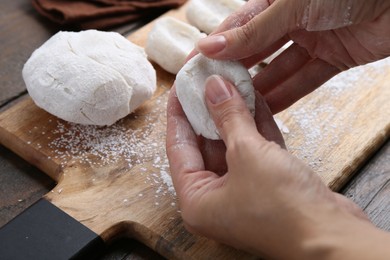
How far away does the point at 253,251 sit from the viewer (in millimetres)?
969

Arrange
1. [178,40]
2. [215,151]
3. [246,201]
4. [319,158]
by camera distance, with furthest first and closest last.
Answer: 1. [178,40]
2. [319,158]
3. [215,151]
4. [246,201]

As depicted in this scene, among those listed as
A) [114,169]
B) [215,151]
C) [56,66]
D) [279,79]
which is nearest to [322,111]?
[279,79]

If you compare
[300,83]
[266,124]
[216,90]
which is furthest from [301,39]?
[216,90]

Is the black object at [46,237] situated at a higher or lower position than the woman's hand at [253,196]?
lower

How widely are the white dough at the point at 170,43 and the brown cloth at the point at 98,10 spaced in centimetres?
25

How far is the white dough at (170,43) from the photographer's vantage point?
1576 mm

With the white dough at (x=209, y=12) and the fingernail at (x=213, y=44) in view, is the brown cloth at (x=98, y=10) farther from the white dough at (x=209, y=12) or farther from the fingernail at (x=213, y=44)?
the fingernail at (x=213, y=44)

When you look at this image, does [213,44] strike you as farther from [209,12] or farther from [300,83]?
[209,12]

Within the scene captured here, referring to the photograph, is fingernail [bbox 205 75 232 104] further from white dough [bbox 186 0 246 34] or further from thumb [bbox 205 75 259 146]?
white dough [bbox 186 0 246 34]

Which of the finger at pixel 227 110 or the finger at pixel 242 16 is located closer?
the finger at pixel 227 110

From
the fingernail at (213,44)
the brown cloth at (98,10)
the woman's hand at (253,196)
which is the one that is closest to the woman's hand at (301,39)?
the fingernail at (213,44)

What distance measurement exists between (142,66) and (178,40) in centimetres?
27

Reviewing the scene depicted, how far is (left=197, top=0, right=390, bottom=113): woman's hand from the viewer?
43.7 inches

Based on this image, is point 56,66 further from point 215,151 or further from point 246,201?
point 246,201
